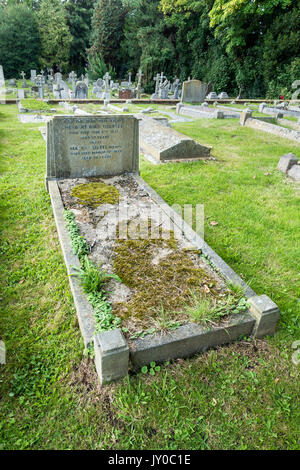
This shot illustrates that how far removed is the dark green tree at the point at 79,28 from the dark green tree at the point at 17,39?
580 centimetres

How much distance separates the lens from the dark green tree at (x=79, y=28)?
39.8 m

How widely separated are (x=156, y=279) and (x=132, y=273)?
0.29m

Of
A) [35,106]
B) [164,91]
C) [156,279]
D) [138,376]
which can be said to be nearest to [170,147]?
[156,279]

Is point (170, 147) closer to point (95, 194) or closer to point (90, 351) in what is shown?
point (95, 194)

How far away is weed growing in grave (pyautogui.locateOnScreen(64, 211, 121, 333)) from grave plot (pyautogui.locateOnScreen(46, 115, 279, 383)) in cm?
1

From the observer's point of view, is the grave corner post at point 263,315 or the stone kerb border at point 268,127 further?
the stone kerb border at point 268,127

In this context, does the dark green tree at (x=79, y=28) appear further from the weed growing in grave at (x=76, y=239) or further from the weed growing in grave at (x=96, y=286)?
the weed growing in grave at (x=96, y=286)

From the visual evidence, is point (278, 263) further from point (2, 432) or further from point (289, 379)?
point (2, 432)

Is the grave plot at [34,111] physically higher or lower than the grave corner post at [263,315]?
higher

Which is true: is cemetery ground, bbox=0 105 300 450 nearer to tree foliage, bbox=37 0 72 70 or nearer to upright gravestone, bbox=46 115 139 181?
upright gravestone, bbox=46 115 139 181

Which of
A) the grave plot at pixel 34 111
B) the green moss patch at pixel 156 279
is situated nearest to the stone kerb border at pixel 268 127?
the grave plot at pixel 34 111

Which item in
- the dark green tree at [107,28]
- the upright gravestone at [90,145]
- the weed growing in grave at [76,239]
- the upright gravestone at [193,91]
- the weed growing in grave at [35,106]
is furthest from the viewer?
the dark green tree at [107,28]

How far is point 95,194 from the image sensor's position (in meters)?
5.12

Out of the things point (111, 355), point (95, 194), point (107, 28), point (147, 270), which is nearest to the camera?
point (111, 355)
